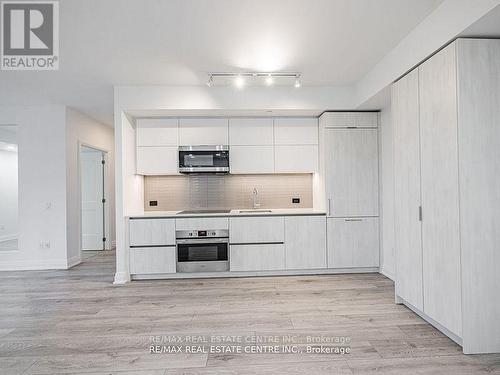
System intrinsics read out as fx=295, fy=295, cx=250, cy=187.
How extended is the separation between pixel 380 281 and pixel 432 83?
2.53 metres

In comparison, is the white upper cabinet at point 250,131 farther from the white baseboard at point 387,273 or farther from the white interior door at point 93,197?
the white interior door at point 93,197

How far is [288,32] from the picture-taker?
2.72 metres

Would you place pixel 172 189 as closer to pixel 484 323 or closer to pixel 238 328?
pixel 238 328

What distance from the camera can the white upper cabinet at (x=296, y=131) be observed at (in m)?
4.44

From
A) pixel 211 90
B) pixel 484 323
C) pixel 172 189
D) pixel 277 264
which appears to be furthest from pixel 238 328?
pixel 211 90

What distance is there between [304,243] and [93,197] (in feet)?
15.4

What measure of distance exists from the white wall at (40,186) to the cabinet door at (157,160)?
5.10ft

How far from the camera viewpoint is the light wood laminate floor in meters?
2.09

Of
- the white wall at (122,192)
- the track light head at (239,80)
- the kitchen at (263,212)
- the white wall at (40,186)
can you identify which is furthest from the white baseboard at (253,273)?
the track light head at (239,80)

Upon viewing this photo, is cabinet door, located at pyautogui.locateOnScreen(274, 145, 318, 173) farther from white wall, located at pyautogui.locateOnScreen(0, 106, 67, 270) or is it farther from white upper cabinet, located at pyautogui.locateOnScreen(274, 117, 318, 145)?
white wall, located at pyautogui.locateOnScreen(0, 106, 67, 270)

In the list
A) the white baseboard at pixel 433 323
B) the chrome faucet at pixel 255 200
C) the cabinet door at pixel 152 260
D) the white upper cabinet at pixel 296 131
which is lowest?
the white baseboard at pixel 433 323

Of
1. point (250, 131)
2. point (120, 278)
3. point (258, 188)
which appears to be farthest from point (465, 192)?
point (120, 278)

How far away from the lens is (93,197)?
20.7ft

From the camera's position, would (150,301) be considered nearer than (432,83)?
No
